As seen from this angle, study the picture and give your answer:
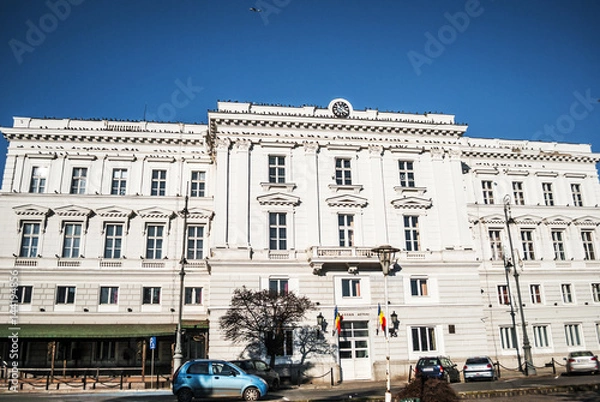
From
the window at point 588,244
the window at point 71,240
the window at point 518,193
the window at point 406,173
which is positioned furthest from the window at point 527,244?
the window at point 71,240

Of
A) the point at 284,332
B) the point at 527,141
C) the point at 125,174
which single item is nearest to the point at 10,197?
the point at 125,174

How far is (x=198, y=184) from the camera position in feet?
128

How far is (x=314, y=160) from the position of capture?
36.6 meters

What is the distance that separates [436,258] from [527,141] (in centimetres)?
1676

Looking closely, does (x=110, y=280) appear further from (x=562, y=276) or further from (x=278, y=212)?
(x=562, y=276)

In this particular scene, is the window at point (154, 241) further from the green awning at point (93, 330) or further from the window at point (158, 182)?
the green awning at point (93, 330)

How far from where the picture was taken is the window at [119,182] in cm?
3781

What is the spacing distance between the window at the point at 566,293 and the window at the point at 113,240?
35188 millimetres

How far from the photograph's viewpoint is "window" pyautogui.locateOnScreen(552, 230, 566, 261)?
41.6m

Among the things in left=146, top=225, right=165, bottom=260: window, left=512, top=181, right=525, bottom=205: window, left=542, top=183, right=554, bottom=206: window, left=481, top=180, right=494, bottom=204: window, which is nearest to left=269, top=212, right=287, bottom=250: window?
left=146, top=225, right=165, bottom=260: window

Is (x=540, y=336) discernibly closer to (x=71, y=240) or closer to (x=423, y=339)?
(x=423, y=339)

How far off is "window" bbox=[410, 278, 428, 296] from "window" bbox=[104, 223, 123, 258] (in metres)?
21.4

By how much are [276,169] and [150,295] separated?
1290cm

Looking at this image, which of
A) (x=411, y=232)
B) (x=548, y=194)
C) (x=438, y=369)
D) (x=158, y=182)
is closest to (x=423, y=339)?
(x=438, y=369)
